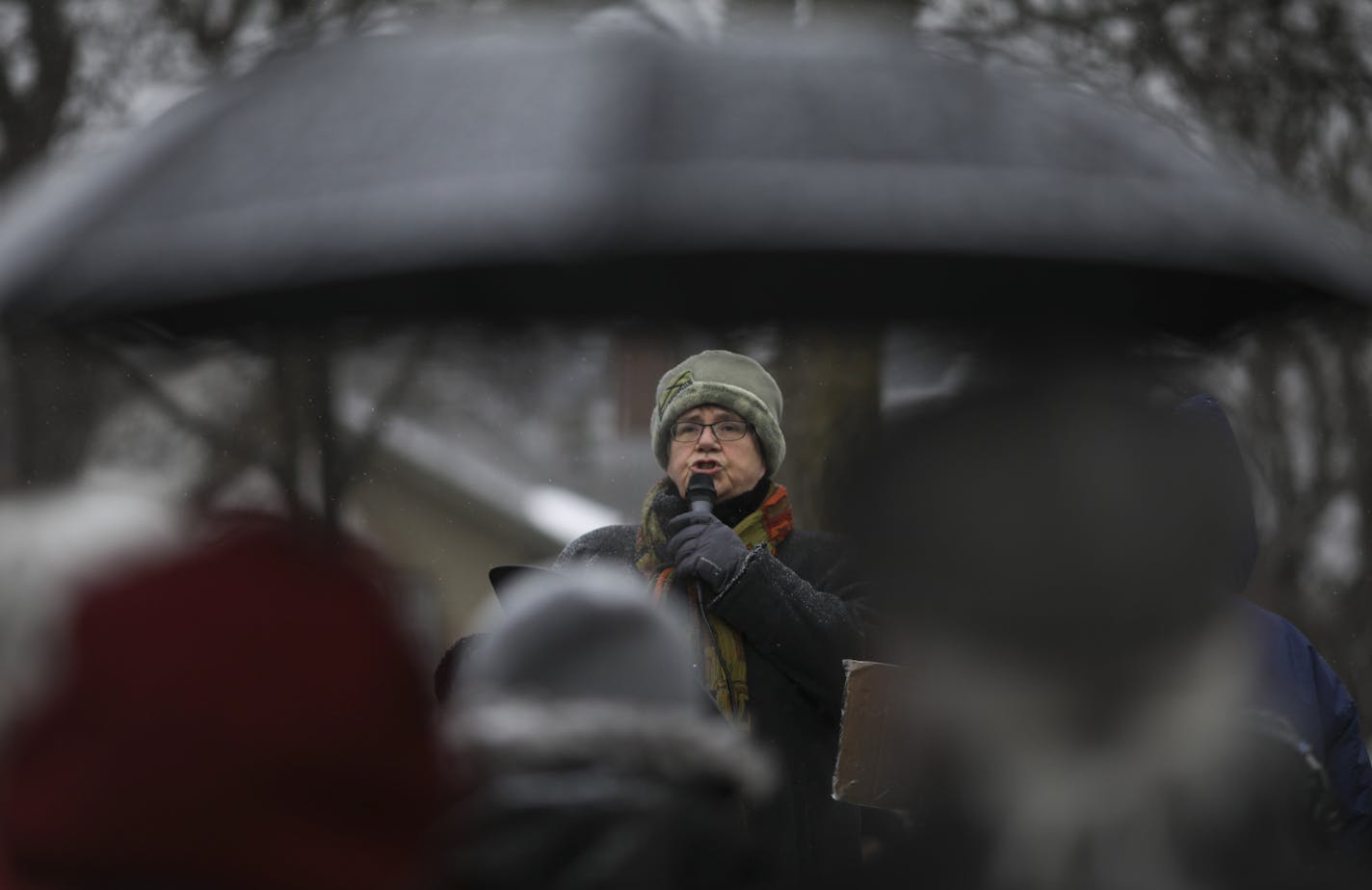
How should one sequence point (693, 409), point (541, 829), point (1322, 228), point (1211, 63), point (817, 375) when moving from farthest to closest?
1. point (1211, 63)
2. point (817, 375)
3. point (693, 409)
4. point (1322, 228)
5. point (541, 829)

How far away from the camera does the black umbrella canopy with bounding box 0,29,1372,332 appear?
6.02ft

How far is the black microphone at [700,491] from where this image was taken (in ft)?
10.1

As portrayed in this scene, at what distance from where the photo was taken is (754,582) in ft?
9.52

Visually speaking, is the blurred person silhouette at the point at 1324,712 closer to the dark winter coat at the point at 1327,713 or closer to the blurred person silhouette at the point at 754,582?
the dark winter coat at the point at 1327,713

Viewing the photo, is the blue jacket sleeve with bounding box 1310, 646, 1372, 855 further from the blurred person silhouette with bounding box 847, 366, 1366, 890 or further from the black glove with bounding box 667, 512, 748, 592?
the blurred person silhouette with bounding box 847, 366, 1366, 890

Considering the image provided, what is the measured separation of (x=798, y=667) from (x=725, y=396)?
1.74 ft

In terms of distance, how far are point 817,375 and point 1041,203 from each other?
4.28 metres

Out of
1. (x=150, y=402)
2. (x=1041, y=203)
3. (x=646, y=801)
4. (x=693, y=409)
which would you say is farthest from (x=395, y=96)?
(x=150, y=402)

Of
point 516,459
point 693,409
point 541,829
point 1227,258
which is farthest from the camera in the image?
point 516,459

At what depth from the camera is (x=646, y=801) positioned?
4.78 ft

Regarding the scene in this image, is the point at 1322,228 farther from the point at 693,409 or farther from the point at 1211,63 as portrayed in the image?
the point at 1211,63

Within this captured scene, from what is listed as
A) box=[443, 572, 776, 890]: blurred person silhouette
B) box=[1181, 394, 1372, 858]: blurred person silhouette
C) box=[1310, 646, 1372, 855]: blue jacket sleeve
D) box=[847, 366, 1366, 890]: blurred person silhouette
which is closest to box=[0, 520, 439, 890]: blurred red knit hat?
box=[443, 572, 776, 890]: blurred person silhouette

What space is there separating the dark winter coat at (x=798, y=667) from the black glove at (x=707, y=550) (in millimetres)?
35

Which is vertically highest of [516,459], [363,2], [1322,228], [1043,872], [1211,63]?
[1322,228]
